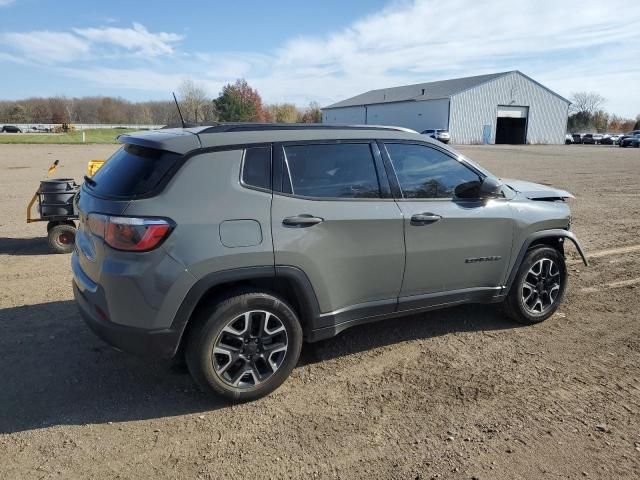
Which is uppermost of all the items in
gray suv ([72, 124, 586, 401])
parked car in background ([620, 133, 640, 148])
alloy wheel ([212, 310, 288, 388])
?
parked car in background ([620, 133, 640, 148])

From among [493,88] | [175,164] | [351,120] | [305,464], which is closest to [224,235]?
[175,164]

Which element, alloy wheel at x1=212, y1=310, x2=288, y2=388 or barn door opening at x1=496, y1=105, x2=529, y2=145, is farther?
barn door opening at x1=496, y1=105, x2=529, y2=145

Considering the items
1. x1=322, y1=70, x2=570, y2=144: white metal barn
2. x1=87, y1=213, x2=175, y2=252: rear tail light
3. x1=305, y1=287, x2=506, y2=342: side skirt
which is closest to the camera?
x1=87, y1=213, x2=175, y2=252: rear tail light

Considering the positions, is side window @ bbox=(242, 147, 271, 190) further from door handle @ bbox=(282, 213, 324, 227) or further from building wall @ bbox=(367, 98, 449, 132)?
building wall @ bbox=(367, 98, 449, 132)

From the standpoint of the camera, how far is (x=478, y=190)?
4.07m

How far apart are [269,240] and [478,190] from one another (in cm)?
194

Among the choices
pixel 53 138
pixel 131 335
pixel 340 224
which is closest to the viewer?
pixel 131 335

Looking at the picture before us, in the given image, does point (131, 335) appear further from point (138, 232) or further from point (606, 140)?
point (606, 140)

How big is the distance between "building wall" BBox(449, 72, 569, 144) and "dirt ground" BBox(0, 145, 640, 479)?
2136 inches

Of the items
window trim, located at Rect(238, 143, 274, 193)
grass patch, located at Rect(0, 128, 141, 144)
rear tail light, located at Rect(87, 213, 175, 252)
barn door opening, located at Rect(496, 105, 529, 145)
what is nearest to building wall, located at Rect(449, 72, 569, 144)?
barn door opening, located at Rect(496, 105, 529, 145)

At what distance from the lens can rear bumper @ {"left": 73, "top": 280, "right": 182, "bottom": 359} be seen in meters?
3.04

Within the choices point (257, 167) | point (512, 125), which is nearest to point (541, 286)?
point (257, 167)

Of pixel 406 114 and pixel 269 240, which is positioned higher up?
pixel 406 114

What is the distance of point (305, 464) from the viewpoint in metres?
2.76
